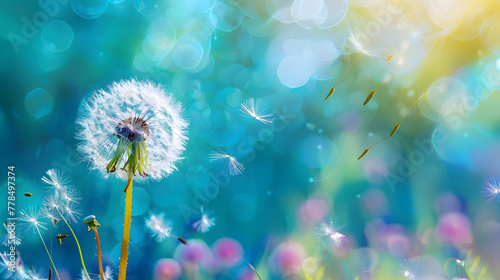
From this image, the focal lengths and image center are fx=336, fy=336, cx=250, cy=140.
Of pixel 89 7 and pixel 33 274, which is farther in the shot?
pixel 89 7

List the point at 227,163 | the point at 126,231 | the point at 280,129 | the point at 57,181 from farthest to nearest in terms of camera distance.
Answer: the point at 280,129 → the point at 227,163 → the point at 57,181 → the point at 126,231

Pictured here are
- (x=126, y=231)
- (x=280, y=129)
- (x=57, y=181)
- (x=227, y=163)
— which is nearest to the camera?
(x=126, y=231)

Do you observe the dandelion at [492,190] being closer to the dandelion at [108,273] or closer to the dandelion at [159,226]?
the dandelion at [159,226]

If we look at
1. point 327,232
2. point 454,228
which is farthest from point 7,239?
point 454,228

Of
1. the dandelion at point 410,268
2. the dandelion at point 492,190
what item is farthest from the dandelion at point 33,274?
the dandelion at point 492,190

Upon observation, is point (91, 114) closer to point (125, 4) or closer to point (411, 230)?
point (125, 4)

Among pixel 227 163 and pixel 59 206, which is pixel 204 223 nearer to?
pixel 227 163

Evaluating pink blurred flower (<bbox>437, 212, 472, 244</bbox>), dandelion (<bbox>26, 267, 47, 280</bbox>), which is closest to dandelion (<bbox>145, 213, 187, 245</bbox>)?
dandelion (<bbox>26, 267, 47, 280</bbox>)
